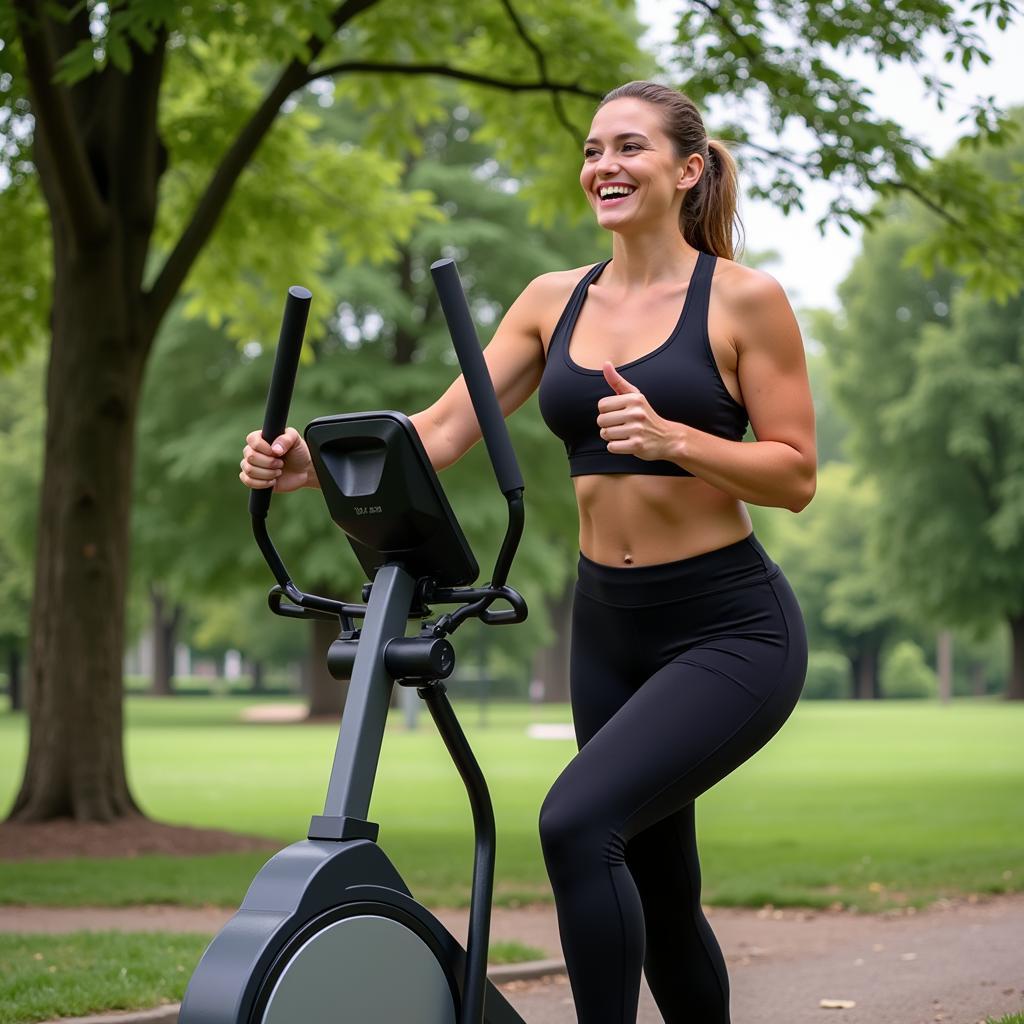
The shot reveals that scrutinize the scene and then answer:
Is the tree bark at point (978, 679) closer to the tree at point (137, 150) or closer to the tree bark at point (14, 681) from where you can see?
the tree bark at point (14, 681)

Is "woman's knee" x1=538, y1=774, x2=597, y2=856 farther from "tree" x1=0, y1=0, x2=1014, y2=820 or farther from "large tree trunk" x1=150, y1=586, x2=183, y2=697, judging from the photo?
"large tree trunk" x1=150, y1=586, x2=183, y2=697

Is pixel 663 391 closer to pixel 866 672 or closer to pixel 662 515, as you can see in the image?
pixel 662 515

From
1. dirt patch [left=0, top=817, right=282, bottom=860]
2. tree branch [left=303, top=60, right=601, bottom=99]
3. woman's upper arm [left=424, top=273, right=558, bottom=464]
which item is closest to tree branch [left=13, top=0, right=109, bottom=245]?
tree branch [left=303, top=60, right=601, bottom=99]

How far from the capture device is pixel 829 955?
601 cm

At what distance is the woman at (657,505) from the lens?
269 centimetres

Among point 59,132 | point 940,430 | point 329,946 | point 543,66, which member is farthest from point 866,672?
point 329,946

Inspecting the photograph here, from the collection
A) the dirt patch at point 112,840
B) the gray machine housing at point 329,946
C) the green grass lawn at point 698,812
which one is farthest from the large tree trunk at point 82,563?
the gray machine housing at point 329,946

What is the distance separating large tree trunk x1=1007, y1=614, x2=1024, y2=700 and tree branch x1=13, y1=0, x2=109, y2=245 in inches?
1032

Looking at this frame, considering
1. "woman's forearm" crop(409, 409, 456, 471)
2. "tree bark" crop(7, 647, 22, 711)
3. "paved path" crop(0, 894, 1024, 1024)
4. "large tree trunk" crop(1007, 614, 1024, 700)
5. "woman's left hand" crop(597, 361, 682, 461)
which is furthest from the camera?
"tree bark" crop(7, 647, 22, 711)

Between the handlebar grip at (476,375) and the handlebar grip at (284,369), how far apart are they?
0.78 ft

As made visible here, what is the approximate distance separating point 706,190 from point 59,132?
635cm

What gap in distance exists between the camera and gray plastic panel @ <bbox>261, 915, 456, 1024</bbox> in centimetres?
239

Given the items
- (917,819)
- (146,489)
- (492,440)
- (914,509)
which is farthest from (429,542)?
(914,509)

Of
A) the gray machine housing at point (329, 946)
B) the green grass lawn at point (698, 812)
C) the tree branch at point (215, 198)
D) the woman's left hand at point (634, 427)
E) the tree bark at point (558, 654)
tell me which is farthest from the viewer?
the tree bark at point (558, 654)
